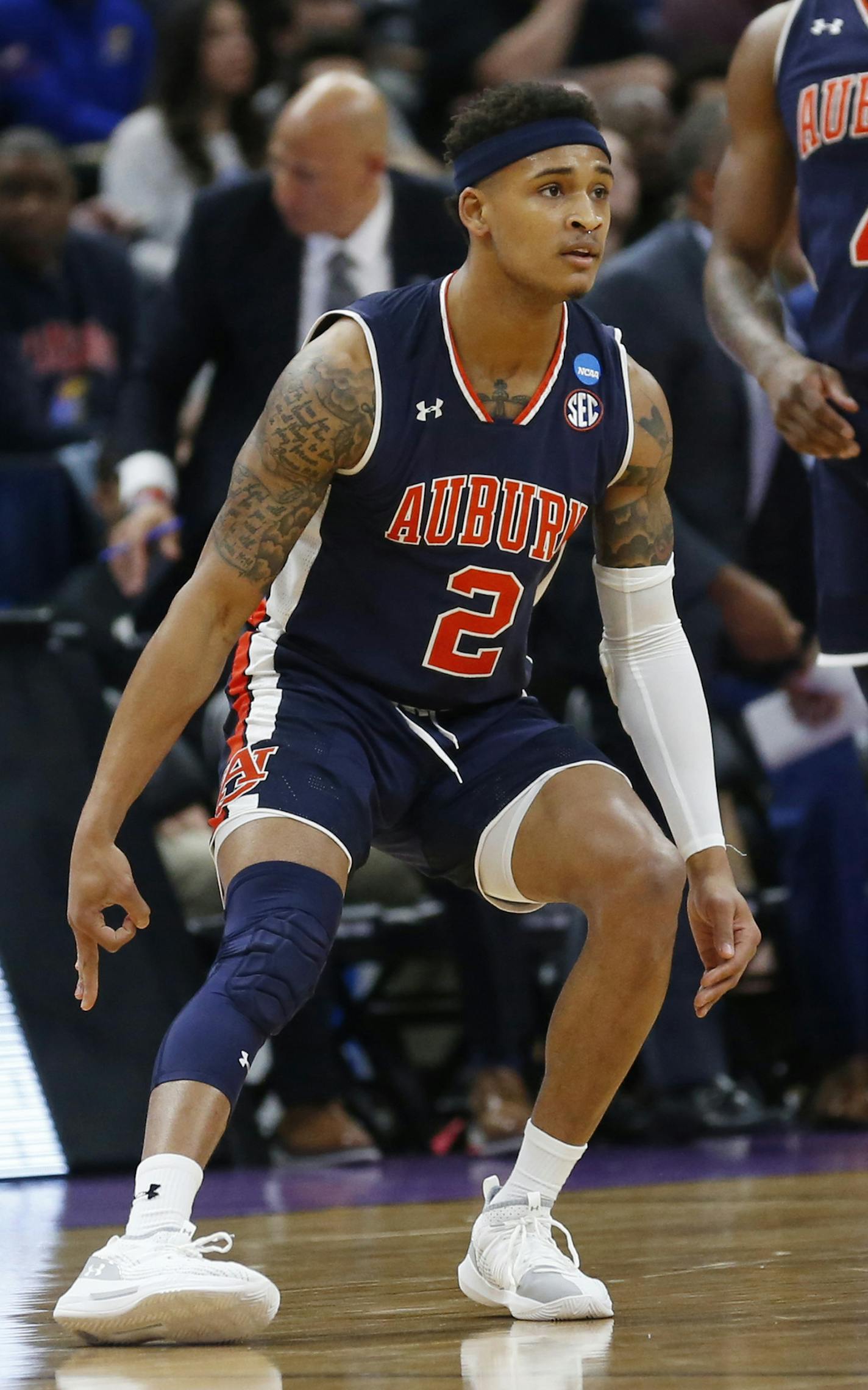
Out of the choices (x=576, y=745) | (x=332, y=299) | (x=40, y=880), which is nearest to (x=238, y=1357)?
(x=576, y=745)

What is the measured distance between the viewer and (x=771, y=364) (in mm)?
3697

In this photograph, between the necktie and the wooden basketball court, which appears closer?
the wooden basketball court

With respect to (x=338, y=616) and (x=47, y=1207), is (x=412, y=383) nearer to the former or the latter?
(x=338, y=616)

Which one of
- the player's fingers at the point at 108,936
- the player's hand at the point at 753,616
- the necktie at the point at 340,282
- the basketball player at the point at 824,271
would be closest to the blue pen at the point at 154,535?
the necktie at the point at 340,282

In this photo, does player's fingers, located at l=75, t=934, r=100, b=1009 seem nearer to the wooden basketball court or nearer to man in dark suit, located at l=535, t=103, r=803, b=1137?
the wooden basketball court

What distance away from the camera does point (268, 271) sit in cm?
544

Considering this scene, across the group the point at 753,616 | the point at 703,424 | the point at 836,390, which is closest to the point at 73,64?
the point at 703,424

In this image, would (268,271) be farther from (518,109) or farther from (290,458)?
(290,458)

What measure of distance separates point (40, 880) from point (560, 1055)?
2.28 m

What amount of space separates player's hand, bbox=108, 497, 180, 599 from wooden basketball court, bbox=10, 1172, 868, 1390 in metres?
1.79

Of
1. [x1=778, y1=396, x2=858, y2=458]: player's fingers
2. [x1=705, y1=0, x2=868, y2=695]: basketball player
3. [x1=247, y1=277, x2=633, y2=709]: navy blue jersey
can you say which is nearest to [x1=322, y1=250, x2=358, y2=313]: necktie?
[x1=705, y1=0, x2=868, y2=695]: basketball player

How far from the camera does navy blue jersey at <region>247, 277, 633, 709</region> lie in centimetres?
308

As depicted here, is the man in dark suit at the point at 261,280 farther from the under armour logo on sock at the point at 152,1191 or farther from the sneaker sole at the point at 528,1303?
the under armour logo on sock at the point at 152,1191

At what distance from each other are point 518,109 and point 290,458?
23.3 inches
